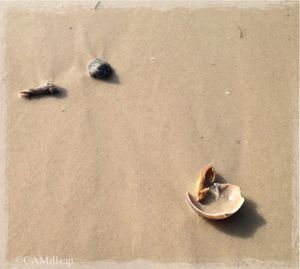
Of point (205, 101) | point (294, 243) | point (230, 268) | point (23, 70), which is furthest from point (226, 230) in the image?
point (23, 70)

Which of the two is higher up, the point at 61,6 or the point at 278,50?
the point at 61,6

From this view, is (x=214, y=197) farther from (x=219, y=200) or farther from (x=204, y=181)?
(x=204, y=181)

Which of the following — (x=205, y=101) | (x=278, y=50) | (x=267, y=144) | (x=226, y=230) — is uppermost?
(x=278, y=50)

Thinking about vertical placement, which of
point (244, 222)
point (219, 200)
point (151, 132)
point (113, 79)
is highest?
point (113, 79)

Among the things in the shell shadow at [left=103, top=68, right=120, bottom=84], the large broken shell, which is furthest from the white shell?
the shell shadow at [left=103, top=68, right=120, bottom=84]

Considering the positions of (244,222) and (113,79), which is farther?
(113,79)

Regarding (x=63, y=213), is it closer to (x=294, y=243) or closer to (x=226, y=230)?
(x=226, y=230)

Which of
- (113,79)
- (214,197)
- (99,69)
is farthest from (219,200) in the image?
(99,69)
